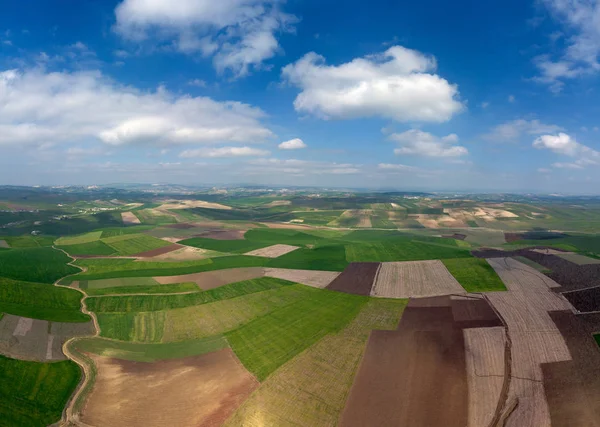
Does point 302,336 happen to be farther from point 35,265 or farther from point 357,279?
point 35,265

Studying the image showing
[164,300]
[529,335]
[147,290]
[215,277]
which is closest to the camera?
[529,335]

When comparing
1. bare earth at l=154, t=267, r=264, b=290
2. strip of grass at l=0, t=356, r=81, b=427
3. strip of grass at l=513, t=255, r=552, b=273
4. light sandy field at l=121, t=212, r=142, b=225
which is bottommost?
strip of grass at l=0, t=356, r=81, b=427

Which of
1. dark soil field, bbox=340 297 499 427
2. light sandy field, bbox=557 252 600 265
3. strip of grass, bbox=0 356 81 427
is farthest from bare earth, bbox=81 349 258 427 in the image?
light sandy field, bbox=557 252 600 265

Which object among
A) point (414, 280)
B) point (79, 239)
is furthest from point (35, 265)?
point (414, 280)

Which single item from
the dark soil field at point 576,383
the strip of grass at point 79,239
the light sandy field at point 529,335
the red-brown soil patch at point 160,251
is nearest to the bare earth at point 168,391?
the light sandy field at point 529,335

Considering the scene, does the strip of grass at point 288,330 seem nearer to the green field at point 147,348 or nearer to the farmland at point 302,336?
the farmland at point 302,336

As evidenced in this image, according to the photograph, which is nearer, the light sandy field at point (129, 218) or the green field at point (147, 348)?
the green field at point (147, 348)

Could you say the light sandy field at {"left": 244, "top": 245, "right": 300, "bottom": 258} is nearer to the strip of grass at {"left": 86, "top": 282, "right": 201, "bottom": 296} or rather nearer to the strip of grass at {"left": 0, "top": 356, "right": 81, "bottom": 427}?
the strip of grass at {"left": 86, "top": 282, "right": 201, "bottom": 296}
